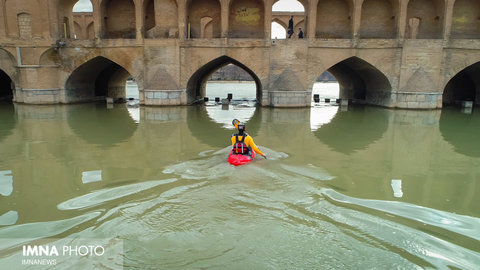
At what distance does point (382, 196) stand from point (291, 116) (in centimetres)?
971

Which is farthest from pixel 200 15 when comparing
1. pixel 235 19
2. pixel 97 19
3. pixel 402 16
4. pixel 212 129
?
pixel 402 16

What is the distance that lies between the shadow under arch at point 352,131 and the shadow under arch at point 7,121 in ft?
31.2

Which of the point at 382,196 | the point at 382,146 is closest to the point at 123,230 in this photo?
the point at 382,196

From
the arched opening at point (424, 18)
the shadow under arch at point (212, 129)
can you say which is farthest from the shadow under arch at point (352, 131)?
the arched opening at point (424, 18)

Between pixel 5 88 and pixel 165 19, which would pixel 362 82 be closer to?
pixel 165 19

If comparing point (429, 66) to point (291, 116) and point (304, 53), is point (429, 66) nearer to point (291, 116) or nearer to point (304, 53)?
point (304, 53)

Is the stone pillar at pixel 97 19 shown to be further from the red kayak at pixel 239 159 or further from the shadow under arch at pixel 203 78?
the red kayak at pixel 239 159

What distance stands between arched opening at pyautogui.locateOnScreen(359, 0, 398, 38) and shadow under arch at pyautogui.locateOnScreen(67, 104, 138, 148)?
1364cm

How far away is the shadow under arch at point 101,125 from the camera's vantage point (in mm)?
9899

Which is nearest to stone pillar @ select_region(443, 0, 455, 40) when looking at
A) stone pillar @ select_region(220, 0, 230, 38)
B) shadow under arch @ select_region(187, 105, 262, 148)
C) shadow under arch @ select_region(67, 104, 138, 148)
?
shadow under arch @ select_region(187, 105, 262, 148)

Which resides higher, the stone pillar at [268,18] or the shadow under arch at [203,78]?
the stone pillar at [268,18]

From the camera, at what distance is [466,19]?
18547 mm

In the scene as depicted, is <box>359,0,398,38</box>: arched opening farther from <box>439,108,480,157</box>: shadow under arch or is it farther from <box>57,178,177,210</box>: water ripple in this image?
<box>57,178,177,210</box>: water ripple

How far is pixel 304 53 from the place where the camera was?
17281 mm
